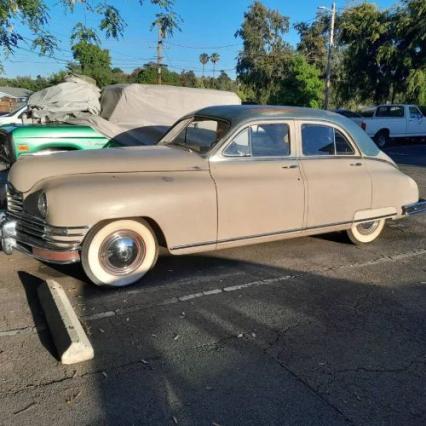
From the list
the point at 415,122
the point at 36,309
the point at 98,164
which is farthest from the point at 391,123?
the point at 36,309

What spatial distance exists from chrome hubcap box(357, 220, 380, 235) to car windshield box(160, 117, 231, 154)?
7.54 feet

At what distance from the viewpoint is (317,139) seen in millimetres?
5301

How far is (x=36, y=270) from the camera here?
462 cm

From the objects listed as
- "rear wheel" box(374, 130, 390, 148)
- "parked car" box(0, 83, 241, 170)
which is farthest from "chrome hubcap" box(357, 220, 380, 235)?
"rear wheel" box(374, 130, 390, 148)

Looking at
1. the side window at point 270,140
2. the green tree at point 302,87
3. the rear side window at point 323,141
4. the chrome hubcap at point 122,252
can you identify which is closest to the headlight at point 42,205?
the chrome hubcap at point 122,252

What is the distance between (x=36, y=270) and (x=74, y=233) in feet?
3.58

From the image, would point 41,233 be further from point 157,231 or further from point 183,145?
point 183,145

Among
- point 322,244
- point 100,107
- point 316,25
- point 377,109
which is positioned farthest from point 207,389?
point 316,25

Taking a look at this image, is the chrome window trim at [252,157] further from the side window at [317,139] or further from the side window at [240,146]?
the side window at [317,139]

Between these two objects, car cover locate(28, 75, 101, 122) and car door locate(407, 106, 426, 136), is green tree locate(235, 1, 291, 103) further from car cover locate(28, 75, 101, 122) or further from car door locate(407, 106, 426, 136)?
car cover locate(28, 75, 101, 122)

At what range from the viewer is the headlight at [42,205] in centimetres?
383

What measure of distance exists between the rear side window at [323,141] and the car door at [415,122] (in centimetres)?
1453

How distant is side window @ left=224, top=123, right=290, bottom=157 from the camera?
4.80 metres

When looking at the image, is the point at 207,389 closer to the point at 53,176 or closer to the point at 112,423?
the point at 112,423
